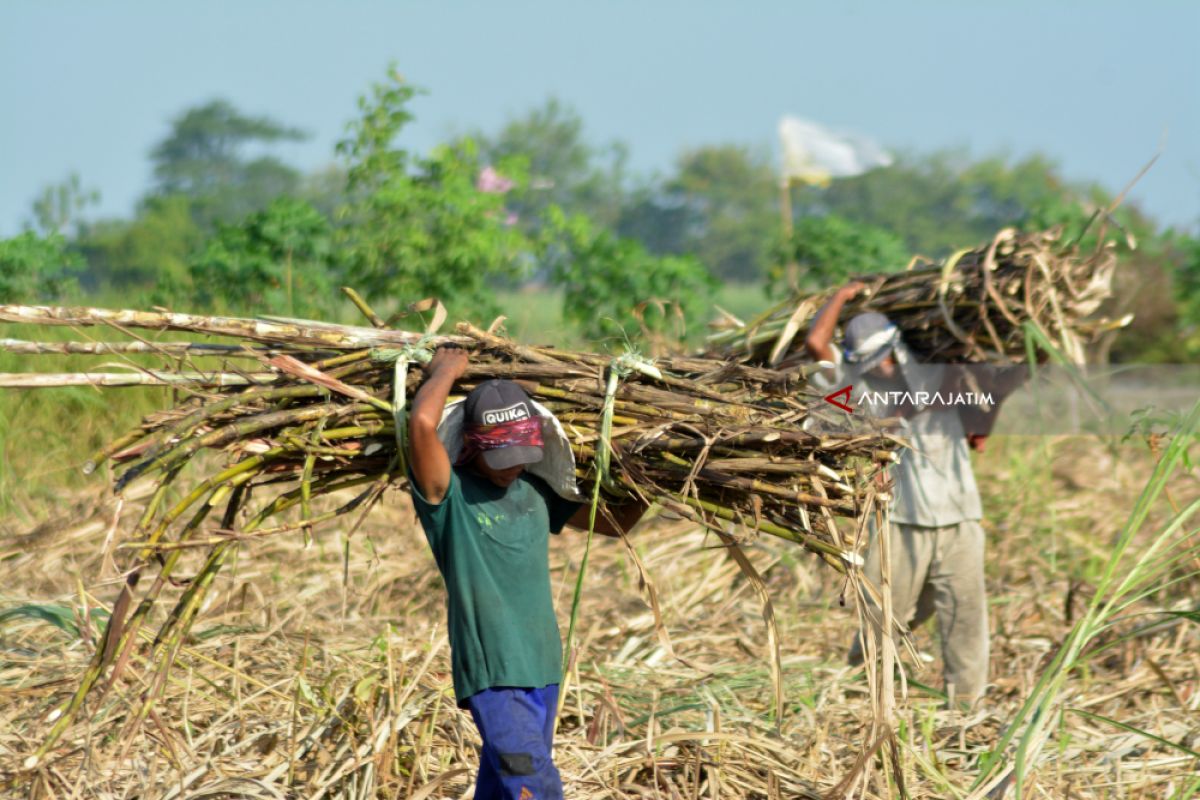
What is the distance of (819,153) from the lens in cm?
1023

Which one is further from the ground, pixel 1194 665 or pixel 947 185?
pixel 947 185

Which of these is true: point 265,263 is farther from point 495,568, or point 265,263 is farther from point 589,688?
point 495,568

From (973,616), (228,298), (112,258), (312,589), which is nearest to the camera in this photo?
(973,616)

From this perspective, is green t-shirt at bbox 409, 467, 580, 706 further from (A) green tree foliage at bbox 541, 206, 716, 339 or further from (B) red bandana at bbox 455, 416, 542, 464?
(A) green tree foliage at bbox 541, 206, 716, 339

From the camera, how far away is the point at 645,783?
398cm

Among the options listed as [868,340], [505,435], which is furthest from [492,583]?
[868,340]

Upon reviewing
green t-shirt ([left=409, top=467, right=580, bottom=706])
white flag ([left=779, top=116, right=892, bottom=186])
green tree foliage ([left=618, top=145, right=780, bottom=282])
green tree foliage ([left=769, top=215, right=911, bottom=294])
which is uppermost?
green tree foliage ([left=618, top=145, right=780, bottom=282])

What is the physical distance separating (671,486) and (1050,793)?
5.02 ft

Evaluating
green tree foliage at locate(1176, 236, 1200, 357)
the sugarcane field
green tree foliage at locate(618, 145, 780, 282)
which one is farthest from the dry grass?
green tree foliage at locate(618, 145, 780, 282)

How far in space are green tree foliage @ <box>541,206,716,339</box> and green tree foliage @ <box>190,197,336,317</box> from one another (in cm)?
154

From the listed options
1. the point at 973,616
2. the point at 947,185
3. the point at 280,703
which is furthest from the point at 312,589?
the point at 947,185

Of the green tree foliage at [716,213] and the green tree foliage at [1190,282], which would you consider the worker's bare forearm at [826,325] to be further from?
the green tree foliage at [716,213]

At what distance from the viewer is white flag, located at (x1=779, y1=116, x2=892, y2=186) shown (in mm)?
10086

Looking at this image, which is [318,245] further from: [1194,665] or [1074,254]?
[1194,665]
